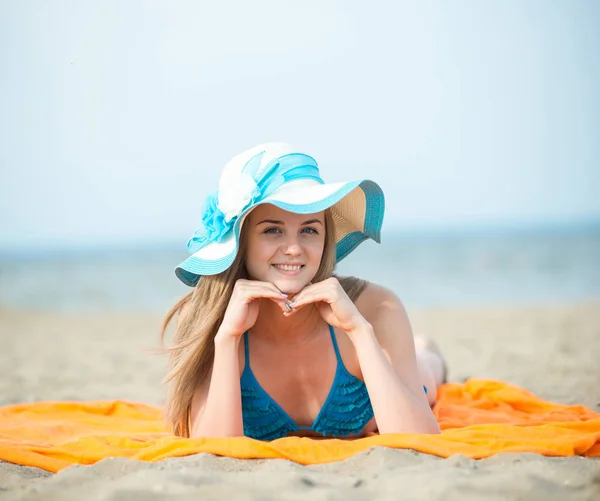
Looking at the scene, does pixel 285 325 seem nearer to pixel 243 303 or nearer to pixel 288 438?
pixel 243 303

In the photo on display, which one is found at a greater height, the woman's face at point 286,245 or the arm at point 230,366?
the woman's face at point 286,245

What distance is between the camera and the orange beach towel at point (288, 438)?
3.31 m

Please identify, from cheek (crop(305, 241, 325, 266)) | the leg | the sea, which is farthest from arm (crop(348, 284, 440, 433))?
the sea

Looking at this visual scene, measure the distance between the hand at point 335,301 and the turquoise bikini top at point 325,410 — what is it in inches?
16.1

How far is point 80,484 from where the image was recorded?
290 cm

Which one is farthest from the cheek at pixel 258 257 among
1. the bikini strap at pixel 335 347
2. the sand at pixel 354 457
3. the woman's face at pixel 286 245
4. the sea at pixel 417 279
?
the sea at pixel 417 279

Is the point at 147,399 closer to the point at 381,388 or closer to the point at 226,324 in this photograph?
the point at 226,324

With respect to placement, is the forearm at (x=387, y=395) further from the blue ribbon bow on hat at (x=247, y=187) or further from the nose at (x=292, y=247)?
the blue ribbon bow on hat at (x=247, y=187)

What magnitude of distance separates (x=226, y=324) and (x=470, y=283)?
20.9 metres

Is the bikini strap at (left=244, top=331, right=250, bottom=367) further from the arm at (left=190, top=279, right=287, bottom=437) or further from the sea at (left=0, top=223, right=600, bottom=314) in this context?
the sea at (left=0, top=223, right=600, bottom=314)

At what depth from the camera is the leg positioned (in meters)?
5.15

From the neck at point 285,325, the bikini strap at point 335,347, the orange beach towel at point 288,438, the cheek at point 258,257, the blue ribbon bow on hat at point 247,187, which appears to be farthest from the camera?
the neck at point 285,325

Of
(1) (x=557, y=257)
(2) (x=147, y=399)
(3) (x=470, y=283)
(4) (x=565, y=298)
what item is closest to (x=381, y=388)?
(2) (x=147, y=399)

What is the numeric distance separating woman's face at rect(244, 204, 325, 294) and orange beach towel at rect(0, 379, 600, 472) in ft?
2.76
